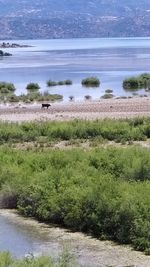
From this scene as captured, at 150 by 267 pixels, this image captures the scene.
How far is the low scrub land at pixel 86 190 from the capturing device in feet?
57.0

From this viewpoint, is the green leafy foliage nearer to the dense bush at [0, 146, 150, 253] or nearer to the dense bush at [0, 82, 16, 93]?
the dense bush at [0, 146, 150, 253]

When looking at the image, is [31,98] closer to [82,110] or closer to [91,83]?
[82,110]

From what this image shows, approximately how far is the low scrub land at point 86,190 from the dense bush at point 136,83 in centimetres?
5047

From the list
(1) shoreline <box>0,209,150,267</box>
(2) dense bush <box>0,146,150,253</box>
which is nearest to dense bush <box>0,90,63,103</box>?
(2) dense bush <box>0,146,150,253</box>

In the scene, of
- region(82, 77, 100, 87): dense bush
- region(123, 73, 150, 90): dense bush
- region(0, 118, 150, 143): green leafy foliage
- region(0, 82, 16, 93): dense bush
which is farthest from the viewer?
region(82, 77, 100, 87): dense bush

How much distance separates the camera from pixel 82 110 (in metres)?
51.6

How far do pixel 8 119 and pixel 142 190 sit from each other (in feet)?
95.8

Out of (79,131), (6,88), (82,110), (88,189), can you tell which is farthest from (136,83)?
(88,189)

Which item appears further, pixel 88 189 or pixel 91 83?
pixel 91 83

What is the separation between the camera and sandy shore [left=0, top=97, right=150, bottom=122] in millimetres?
47125

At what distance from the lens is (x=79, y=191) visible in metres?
19.4

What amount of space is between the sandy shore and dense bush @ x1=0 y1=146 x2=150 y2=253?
20.3 m

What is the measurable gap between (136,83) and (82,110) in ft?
94.8

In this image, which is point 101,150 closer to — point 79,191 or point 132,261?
point 79,191
